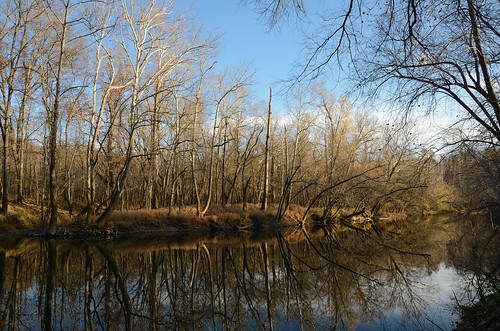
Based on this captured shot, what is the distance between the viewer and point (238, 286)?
305 inches

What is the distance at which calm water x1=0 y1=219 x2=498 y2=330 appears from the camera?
18.7 feet

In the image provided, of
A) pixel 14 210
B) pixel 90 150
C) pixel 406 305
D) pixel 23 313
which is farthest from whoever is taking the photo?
pixel 14 210

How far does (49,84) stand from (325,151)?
2143cm

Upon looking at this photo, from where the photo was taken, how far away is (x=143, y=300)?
21.7ft

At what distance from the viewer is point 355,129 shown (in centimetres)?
3014

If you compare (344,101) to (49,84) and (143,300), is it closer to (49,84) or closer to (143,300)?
(49,84)

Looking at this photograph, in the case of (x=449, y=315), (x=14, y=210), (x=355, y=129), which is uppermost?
(x=355, y=129)

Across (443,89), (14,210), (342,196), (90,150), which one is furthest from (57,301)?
(342,196)

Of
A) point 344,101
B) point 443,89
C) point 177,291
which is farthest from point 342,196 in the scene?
point 177,291

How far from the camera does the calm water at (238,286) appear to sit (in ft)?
18.7

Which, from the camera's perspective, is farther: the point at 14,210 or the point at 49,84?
the point at 49,84

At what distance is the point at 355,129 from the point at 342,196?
9732mm

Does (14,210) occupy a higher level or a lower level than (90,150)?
lower

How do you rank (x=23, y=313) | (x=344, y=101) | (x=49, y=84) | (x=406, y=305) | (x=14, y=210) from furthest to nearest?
(x=344, y=101) → (x=49, y=84) → (x=14, y=210) → (x=406, y=305) → (x=23, y=313)
